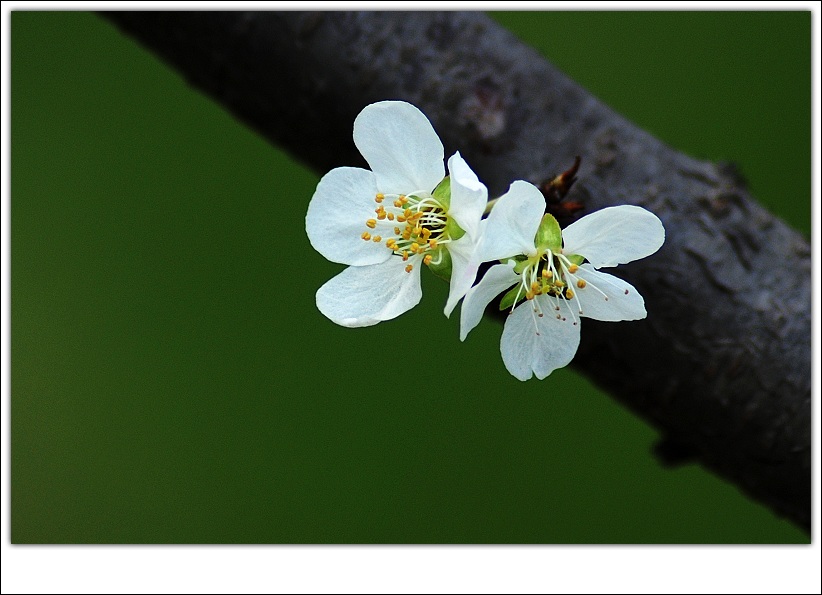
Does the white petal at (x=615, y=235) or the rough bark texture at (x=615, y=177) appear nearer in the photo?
the white petal at (x=615, y=235)

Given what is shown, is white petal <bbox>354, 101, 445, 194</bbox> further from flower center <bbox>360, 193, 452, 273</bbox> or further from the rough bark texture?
the rough bark texture

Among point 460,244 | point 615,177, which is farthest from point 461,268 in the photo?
point 615,177

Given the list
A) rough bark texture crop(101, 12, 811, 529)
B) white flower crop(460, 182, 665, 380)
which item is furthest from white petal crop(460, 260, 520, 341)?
rough bark texture crop(101, 12, 811, 529)

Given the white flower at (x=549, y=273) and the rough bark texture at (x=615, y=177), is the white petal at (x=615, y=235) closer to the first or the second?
the white flower at (x=549, y=273)

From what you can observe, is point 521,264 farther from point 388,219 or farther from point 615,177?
point 615,177

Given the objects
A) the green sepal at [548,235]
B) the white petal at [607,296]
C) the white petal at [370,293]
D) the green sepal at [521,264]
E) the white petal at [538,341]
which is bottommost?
the white petal at [370,293]

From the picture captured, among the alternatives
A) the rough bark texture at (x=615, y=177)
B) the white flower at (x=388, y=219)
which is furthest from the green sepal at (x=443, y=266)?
the rough bark texture at (x=615, y=177)

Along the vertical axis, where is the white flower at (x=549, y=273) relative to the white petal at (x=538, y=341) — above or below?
above
